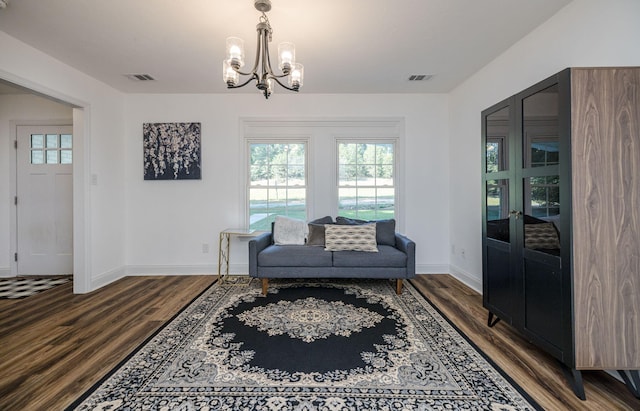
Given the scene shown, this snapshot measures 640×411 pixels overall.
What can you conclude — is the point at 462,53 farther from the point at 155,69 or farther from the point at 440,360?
the point at 155,69

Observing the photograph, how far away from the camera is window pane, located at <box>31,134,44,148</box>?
4.07 meters

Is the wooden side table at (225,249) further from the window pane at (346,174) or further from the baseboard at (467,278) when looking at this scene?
the baseboard at (467,278)

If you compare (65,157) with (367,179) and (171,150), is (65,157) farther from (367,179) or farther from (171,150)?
(367,179)

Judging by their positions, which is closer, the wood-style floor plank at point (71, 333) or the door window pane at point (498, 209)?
the wood-style floor plank at point (71, 333)

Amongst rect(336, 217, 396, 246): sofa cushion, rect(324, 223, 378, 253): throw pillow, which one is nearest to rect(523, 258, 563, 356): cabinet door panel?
rect(324, 223, 378, 253): throw pillow

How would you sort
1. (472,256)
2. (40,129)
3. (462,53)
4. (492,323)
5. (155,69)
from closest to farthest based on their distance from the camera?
(492,323)
(462,53)
(155,69)
(472,256)
(40,129)

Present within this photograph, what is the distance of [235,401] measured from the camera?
1.58m

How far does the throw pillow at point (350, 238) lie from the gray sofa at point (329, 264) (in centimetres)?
12

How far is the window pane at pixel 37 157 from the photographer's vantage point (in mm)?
4062

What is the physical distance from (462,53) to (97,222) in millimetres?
4843

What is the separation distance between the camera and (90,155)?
3.47 meters

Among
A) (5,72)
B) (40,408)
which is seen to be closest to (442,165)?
(40,408)

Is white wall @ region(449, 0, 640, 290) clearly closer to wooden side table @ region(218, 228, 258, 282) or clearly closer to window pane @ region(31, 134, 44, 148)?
wooden side table @ region(218, 228, 258, 282)

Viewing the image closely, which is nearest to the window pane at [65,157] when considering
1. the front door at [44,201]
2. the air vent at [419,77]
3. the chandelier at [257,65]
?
the front door at [44,201]
